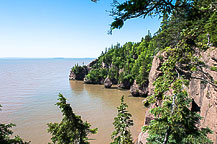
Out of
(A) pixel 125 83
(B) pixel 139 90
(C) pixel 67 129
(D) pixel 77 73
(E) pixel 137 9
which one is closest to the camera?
(E) pixel 137 9

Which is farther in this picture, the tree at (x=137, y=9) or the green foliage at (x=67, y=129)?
the green foliage at (x=67, y=129)

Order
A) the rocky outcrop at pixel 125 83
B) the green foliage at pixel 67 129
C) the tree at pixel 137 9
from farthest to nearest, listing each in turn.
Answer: the rocky outcrop at pixel 125 83
the green foliage at pixel 67 129
the tree at pixel 137 9

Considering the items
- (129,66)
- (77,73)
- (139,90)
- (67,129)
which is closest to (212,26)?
(67,129)

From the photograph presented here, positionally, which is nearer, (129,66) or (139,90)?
(139,90)

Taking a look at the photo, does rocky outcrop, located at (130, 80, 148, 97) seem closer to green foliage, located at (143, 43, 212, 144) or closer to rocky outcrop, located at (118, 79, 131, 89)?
rocky outcrop, located at (118, 79, 131, 89)

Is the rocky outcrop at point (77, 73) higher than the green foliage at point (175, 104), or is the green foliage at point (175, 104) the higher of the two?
the green foliage at point (175, 104)

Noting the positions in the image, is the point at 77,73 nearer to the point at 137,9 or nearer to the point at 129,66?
the point at 129,66

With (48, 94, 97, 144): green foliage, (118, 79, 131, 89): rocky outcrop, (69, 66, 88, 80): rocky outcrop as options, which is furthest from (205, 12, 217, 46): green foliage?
(69, 66, 88, 80): rocky outcrop

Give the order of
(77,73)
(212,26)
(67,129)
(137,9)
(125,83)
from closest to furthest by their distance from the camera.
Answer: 1. (137,9)
2. (212,26)
3. (67,129)
4. (125,83)
5. (77,73)

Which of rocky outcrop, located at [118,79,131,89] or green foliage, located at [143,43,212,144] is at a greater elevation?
green foliage, located at [143,43,212,144]

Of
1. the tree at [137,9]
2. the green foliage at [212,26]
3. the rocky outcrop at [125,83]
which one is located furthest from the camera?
the rocky outcrop at [125,83]

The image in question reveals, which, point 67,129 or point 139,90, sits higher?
point 67,129

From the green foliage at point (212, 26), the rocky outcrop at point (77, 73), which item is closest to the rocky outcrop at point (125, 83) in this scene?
the rocky outcrop at point (77, 73)

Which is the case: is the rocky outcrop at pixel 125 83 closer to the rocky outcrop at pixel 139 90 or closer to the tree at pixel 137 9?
the rocky outcrop at pixel 139 90
